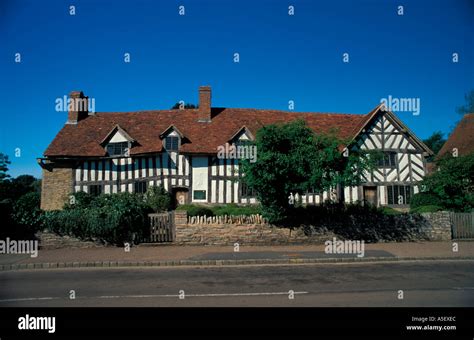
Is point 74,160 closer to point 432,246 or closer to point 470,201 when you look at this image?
point 432,246

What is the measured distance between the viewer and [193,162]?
24.1m

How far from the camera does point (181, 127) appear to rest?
84.7 ft

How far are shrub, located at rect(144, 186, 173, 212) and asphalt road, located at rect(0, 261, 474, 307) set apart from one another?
35.2 feet

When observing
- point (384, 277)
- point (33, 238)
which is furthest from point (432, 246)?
point (33, 238)

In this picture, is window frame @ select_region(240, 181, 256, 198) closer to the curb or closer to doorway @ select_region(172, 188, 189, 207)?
doorway @ select_region(172, 188, 189, 207)

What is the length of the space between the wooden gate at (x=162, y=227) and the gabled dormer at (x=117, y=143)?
11116mm

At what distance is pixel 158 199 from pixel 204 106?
823cm

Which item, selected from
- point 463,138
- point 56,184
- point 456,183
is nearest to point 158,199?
point 56,184

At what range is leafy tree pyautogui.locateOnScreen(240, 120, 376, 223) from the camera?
14.1 m

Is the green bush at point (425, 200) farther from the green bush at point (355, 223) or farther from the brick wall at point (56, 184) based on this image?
the brick wall at point (56, 184)

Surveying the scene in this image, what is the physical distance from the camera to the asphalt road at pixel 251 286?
6754 mm

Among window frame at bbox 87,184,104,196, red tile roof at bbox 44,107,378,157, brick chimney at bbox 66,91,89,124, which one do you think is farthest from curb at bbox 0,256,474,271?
brick chimney at bbox 66,91,89,124

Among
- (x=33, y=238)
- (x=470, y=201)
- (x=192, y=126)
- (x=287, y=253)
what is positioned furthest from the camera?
(x=192, y=126)

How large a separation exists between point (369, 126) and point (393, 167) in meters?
3.21
